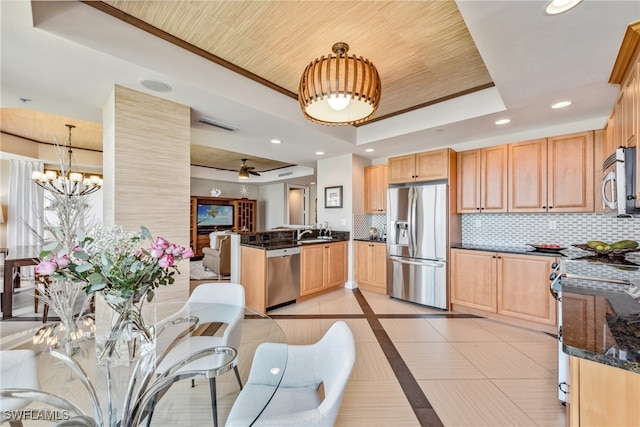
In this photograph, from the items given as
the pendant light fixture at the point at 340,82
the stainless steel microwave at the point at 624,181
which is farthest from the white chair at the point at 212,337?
the stainless steel microwave at the point at 624,181

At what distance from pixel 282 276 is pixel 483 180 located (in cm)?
313

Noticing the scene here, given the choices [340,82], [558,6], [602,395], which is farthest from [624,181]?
[340,82]

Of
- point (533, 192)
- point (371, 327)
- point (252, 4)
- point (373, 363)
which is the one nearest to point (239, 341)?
point (373, 363)

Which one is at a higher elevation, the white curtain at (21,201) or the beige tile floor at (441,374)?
the white curtain at (21,201)

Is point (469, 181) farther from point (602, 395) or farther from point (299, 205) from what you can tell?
point (299, 205)

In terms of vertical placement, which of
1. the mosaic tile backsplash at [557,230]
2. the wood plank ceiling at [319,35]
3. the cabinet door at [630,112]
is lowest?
the mosaic tile backsplash at [557,230]

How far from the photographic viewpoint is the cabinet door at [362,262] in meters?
4.54

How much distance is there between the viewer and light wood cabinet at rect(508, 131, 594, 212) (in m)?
2.86

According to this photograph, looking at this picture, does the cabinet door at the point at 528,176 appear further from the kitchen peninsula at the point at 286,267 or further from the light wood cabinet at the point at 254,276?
the light wood cabinet at the point at 254,276

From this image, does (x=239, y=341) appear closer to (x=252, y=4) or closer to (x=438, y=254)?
(x=252, y=4)

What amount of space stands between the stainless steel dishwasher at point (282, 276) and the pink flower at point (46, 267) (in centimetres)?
262

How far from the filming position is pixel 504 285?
314cm

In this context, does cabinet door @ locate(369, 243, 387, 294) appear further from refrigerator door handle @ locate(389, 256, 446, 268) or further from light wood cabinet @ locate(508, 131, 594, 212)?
light wood cabinet @ locate(508, 131, 594, 212)

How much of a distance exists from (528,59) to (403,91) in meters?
1.28
